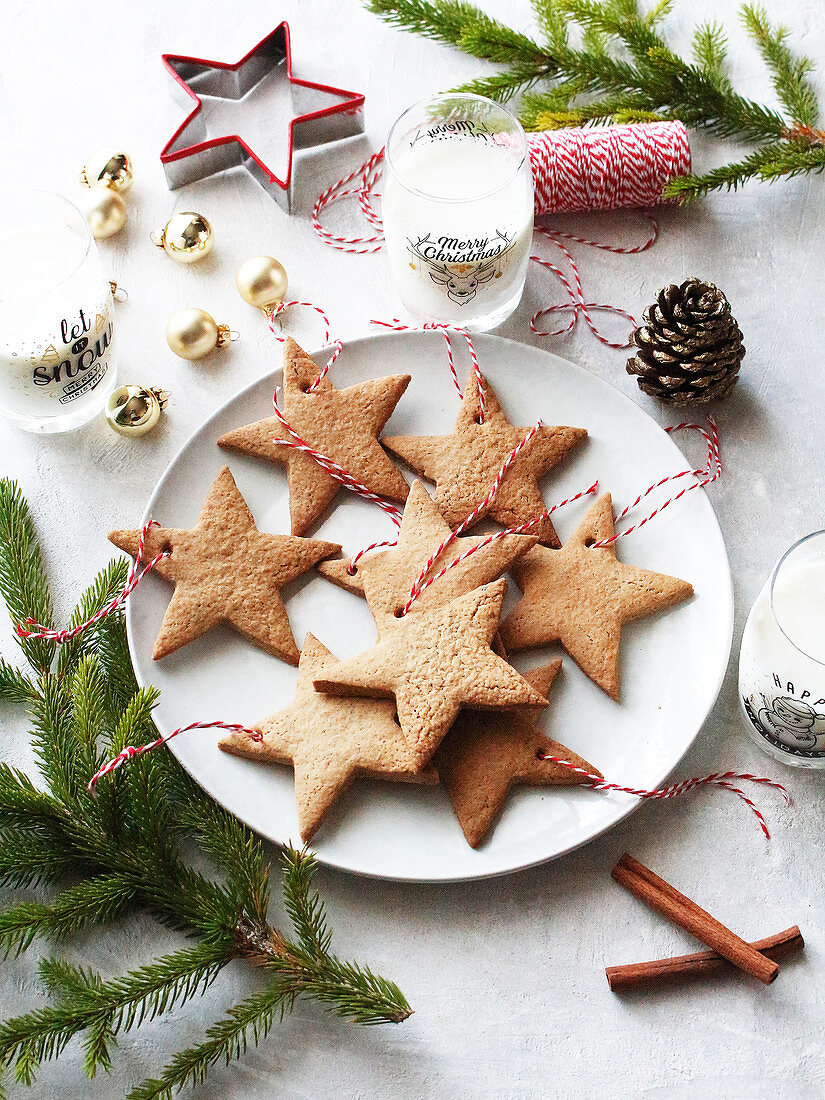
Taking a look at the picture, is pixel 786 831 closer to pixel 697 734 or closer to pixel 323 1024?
pixel 697 734

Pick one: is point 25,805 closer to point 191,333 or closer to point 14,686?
point 14,686

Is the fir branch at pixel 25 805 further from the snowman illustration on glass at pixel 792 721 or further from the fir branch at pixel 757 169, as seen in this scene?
the fir branch at pixel 757 169

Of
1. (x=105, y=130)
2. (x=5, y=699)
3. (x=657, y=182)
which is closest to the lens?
(x=5, y=699)

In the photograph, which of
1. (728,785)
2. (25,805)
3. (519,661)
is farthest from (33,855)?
(728,785)

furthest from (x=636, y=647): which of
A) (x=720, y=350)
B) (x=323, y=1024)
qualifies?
(x=323, y=1024)

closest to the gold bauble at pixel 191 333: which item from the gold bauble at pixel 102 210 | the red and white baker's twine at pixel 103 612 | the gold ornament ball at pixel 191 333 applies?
the gold ornament ball at pixel 191 333

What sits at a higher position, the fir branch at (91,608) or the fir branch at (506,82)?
the fir branch at (506,82)
